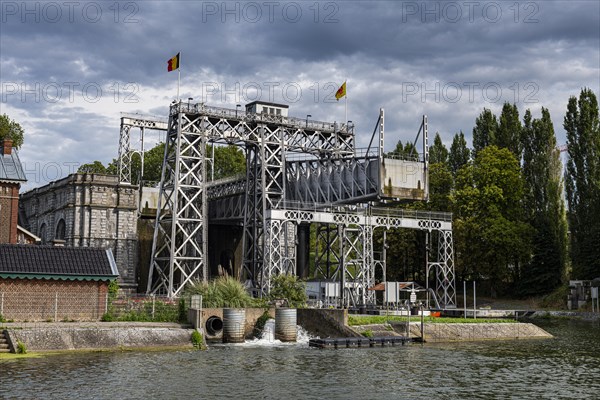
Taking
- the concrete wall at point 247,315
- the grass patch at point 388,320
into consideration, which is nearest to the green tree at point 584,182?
the grass patch at point 388,320

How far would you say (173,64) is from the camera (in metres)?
66.1

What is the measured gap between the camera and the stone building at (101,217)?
66.9 metres

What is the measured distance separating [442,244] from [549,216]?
18.6 metres

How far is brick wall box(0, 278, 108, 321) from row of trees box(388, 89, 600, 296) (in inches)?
1787

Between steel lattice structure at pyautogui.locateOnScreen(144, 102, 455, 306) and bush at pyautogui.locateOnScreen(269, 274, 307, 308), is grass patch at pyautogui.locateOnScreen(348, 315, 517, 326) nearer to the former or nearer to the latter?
bush at pyautogui.locateOnScreen(269, 274, 307, 308)

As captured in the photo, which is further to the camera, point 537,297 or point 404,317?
point 537,297

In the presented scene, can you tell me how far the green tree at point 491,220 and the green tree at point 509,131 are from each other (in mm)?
3598

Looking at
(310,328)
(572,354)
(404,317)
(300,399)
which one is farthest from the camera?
(404,317)

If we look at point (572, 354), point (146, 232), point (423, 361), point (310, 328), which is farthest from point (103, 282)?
point (146, 232)

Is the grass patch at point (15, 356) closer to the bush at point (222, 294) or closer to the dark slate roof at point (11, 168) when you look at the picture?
the bush at point (222, 294)

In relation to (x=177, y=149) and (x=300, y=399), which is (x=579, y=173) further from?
(x=300, y=399)

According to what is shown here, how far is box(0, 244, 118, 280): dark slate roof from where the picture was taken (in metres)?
36.6

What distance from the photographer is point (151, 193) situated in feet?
257

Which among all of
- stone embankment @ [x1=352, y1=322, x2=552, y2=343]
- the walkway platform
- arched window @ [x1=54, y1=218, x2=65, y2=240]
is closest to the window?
arched window @ [x1=54, y1=218, x2=65, y2=240]
